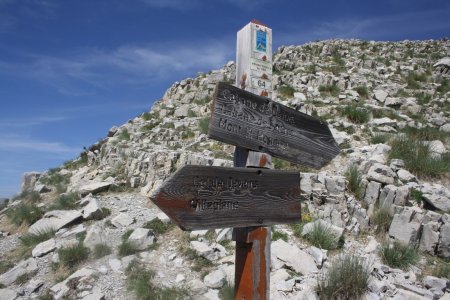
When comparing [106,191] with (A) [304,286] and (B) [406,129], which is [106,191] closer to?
(A) [304,286]

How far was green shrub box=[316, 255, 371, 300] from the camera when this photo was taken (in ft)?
17.2

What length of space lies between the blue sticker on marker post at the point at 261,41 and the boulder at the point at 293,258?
414 cm

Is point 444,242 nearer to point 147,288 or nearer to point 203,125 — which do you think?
point 147,288

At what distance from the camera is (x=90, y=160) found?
1555 cm

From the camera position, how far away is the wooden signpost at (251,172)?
2506mm

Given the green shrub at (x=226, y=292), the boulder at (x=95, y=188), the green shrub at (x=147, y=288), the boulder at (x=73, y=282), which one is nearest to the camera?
the green shrub at (x=226, y=292)

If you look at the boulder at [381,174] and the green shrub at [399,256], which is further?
the boulder at [381,174]

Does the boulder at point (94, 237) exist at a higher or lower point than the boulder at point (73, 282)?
higher

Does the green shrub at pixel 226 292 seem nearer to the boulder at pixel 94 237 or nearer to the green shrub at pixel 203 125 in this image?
the boulder at pixel 94 237

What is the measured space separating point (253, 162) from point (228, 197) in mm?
521

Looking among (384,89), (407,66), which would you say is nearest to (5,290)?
(384,89)

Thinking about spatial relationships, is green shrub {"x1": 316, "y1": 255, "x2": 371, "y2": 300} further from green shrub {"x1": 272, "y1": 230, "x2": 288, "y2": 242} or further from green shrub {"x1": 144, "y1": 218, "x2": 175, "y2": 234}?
green shrub {"x1": 144, "y1": 218, "x2": 175, "y2": 234}

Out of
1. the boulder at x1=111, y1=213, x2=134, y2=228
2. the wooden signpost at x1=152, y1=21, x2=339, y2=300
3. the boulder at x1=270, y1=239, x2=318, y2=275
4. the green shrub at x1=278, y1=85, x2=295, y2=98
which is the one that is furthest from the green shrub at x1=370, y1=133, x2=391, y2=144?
the wooden signpost at x1=152, y1=21, x2=339, y2=300

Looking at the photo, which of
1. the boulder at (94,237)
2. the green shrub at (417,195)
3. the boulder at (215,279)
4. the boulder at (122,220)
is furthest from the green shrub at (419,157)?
the boulder at (94,237)
